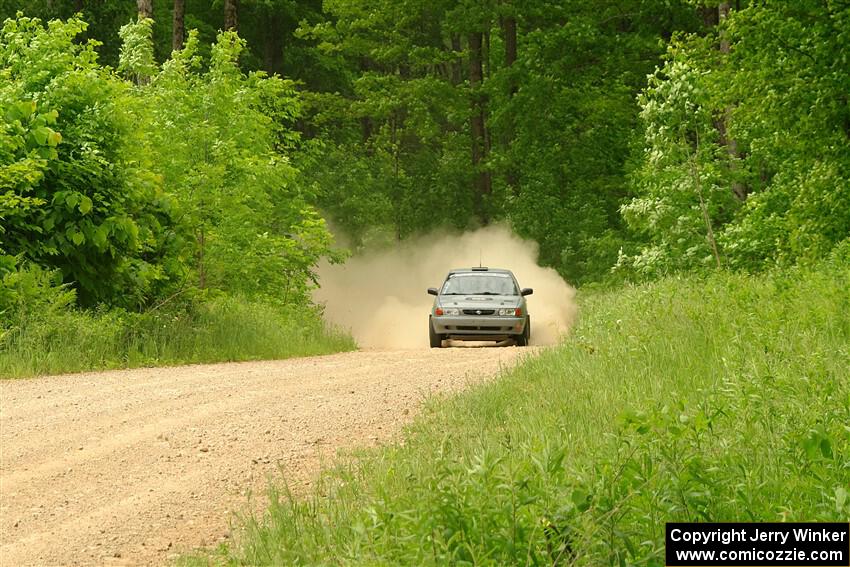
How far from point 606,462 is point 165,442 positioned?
4968 mm

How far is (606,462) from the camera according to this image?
556 cm

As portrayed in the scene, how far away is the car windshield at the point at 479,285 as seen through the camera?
22.9 m

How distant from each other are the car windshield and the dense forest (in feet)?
8.97

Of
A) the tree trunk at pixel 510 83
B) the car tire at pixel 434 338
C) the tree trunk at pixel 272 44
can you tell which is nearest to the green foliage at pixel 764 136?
the car tire at pixel 434 338

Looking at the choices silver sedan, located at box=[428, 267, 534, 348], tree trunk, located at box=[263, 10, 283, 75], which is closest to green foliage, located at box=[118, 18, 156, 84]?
silver sedan, located at box=[428, 267, 534, 348]

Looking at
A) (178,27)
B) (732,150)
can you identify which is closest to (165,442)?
(732,150)

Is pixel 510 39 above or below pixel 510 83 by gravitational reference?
above

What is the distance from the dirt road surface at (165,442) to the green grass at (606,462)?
0.63 meters

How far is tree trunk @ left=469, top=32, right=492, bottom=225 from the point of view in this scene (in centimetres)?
4025

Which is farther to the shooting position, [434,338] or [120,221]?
[434,338]

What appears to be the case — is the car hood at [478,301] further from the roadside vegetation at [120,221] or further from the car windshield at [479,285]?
the roadside vegetation at [120,221]

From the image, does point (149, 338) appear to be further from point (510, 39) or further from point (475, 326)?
point (510, 39)

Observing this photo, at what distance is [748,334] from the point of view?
10438 mm

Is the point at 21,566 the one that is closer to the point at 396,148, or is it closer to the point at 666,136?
the point at 666,136
